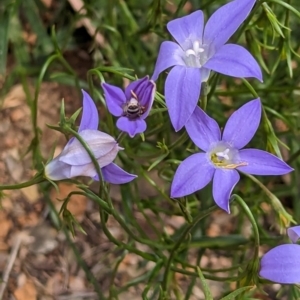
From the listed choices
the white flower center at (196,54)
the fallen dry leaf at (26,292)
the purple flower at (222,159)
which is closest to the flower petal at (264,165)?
the purple flower at (222,159)

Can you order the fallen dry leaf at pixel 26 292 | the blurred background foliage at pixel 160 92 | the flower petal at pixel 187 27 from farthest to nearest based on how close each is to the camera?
the fallen dry leaf at pixel 26 292, the blurred background foliage at pixel 160 92, the flower petal at pixel 187 27

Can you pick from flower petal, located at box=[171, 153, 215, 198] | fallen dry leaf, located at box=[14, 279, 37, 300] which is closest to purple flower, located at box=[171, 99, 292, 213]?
flower petal, located at box=[171, 153, 215, 198]

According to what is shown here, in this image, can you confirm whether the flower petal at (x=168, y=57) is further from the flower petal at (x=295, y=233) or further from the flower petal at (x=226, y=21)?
the flower petal at (x=295, y=233)

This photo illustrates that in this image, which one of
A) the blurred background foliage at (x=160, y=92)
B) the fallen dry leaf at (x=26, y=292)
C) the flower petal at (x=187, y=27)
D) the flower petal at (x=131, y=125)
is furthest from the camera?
the fallen dry leaf at (x=26, y=292)

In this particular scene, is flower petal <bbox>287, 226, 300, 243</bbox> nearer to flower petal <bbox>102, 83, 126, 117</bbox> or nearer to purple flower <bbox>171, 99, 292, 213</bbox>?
purple flower <bbox>171, 99, 292, 213</bbox>

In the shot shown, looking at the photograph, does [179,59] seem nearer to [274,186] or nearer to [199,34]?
[199,34]

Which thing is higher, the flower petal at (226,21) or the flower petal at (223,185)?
the flower petal at (226,21)

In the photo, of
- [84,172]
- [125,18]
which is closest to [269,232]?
[125,18]
